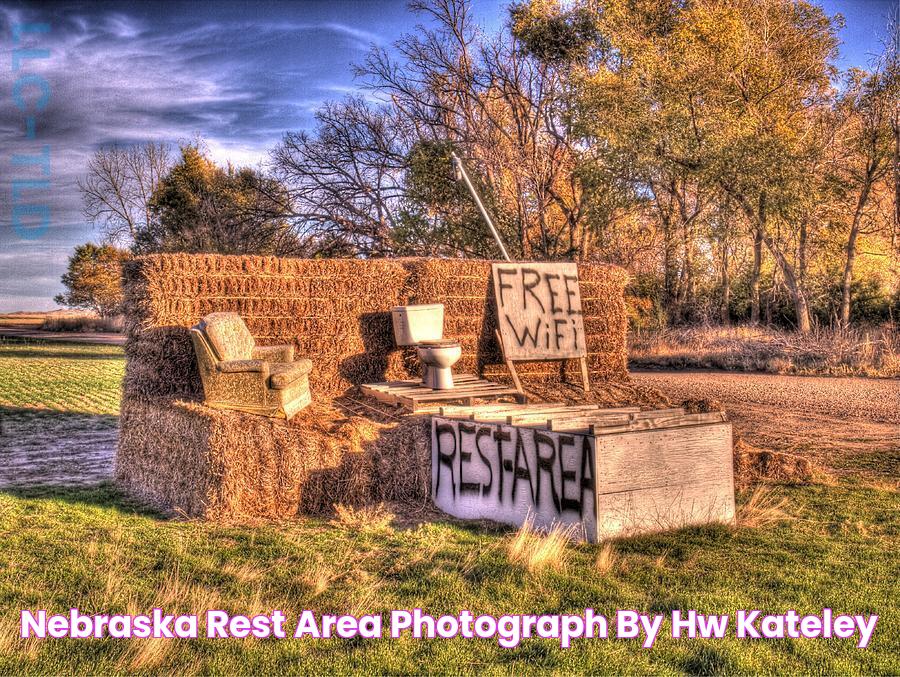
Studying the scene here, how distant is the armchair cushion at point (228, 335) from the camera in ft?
24.7

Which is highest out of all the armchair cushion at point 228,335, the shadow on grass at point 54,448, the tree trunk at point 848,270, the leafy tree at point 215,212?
the leafy tree at point 215,212

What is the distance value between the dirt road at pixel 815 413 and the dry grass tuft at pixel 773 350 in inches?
46.3

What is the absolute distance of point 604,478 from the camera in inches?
205

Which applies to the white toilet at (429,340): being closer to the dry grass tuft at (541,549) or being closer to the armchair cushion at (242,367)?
the armchair cushion at (242,367)

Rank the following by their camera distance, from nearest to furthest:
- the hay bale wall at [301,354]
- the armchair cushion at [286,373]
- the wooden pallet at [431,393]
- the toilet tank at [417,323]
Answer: the hay bale wall at [301,354] < the armchair cushion at [286,373] < the wooden pallet at [431,393] < the toilet tank at [417,323]

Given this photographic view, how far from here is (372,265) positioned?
9906 mm

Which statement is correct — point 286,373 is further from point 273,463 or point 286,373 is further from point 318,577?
point 318,577

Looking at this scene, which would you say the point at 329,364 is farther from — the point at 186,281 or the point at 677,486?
the point at 677,486

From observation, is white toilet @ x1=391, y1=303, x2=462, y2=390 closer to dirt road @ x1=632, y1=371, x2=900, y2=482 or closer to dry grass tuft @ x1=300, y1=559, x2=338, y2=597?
dirt road @ x1=632, y1=371, x2=900, y2=482

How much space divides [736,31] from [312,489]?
22.7 metres

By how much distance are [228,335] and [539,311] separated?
4.54 meters

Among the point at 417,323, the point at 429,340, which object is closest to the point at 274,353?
the point at 417,323

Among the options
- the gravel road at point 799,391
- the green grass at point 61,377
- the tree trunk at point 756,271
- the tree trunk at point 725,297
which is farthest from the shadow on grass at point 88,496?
the tree trunk at point 756,271

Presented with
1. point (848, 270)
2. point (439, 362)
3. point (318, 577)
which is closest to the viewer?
point (318, 577)
